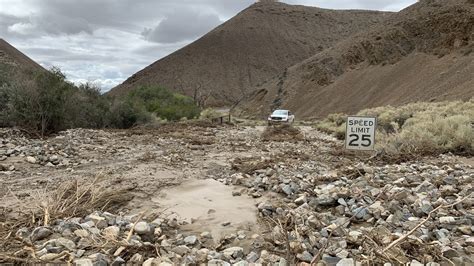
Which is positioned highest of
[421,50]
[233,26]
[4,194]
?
[233,26]

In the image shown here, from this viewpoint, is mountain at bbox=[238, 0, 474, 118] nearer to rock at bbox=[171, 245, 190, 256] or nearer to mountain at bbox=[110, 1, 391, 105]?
mountain at bbox=[110, 1, 391, 105]

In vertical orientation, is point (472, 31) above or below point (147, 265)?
above

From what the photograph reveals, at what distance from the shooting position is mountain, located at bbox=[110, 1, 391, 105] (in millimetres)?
93312

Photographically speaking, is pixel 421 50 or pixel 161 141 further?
pixel 421 50

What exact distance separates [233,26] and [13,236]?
11053 centimetres

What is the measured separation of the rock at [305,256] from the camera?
4.64 metres

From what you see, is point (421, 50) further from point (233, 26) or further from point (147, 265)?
point (233, 26)

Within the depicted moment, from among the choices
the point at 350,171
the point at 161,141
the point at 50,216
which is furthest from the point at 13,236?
the point at 161,141

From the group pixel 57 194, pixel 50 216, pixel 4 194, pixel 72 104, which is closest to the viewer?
pixel 50 216

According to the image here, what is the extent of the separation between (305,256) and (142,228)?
2045mm

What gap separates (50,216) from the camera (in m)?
5.95

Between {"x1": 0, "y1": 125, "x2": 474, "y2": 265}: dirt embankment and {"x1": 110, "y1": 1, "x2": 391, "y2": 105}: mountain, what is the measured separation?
74.0 metres

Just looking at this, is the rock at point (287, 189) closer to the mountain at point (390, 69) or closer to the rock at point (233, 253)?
the rock at point (233, 253)

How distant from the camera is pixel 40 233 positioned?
5.27m
